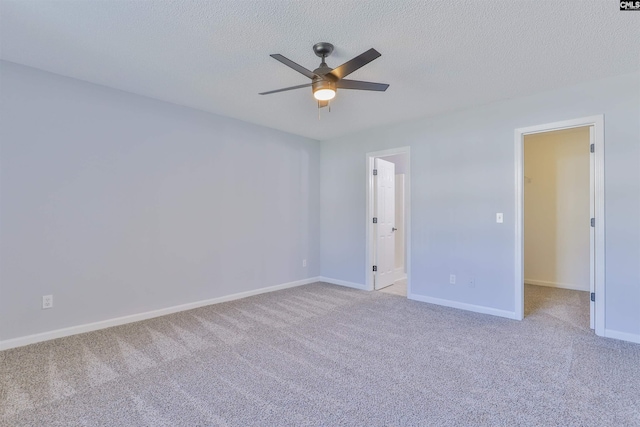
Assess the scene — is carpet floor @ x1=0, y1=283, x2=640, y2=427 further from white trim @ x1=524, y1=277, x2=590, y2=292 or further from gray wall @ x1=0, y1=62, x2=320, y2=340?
white trim @ x1=524, y1=277, x2=590, y2=292

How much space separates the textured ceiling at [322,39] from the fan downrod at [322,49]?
4 centimetres

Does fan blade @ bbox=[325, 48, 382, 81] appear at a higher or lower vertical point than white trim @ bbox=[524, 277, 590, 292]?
higher

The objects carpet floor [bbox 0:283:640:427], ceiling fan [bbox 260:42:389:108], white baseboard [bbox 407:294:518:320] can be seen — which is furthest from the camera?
white baseboard [bbox 407:294:518:320]

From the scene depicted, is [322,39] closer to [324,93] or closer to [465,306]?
[324,93]

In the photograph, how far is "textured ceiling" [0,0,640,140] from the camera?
206 cm

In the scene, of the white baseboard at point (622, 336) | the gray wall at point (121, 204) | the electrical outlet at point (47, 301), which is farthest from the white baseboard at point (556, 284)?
the electrical outlet at point (47, 301)

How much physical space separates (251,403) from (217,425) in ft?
0.81

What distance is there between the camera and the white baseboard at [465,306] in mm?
3632

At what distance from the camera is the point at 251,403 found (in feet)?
6.56

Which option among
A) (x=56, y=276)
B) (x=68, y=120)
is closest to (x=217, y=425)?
(x=56, y=276)

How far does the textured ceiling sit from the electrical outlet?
2.05m

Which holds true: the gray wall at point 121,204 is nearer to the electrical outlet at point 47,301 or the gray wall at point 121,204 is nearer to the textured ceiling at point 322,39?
the electrical outlet at point 47,301

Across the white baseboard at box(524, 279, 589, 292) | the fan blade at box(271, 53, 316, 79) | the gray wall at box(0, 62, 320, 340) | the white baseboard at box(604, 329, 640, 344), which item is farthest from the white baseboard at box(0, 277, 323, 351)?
the white baseboard at box(524, 279, 589, 292)

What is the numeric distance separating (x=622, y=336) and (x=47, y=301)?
5.25 meters
